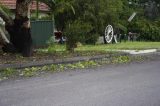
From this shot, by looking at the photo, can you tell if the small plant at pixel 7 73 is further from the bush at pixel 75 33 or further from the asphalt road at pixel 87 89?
the bush at pixel 75 33

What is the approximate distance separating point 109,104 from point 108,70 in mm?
5821

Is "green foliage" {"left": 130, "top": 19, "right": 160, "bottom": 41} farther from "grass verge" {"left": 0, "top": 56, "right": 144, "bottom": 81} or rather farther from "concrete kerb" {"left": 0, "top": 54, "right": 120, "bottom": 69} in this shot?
"grass verge" {"left": 0, "top": 56, "right": 144, "bottom": 81}

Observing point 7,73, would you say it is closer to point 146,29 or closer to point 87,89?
point 87,89

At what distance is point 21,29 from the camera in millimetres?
17672

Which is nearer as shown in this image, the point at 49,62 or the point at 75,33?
the point at 49,62

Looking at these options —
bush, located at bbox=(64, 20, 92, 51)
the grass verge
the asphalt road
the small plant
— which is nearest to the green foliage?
bush, located at bbox=(64, 20, 92, 51)

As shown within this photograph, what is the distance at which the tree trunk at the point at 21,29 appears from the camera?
17.5 m

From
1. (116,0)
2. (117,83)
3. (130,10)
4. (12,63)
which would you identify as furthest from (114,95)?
(130,10)

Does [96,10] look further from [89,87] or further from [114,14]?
[89,87]

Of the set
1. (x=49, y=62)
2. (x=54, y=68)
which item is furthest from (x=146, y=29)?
(x=54, y=68)

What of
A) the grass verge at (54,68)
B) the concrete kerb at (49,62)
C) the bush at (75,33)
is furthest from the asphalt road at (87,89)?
the bush at (75,33)

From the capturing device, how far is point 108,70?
1473 centimetres

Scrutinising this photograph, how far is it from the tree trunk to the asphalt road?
396cm

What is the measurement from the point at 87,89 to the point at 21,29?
752 centimetres
